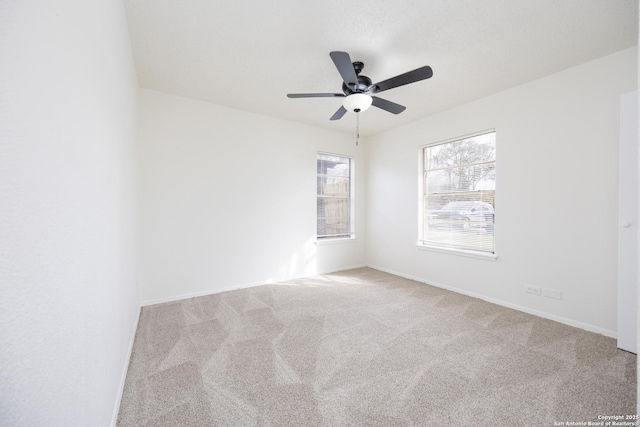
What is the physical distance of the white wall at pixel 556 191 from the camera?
8.08ft

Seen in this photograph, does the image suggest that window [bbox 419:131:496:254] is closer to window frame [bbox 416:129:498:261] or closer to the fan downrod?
window frame [bbox 416:129:498:261]

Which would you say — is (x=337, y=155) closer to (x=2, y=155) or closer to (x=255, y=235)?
(x=255, y=235)

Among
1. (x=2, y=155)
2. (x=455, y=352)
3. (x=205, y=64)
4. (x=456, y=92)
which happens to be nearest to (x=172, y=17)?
(x=205, y=64)

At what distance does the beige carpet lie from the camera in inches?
59.7

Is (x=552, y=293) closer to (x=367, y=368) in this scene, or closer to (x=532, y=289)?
(x=532, y=289)

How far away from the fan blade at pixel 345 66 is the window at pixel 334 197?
2482mm

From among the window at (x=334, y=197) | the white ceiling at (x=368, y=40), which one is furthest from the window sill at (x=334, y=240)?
the white ceiling at (x=368, y=40)

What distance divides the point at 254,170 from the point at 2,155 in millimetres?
3557

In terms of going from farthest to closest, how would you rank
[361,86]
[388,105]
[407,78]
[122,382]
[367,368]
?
[388,105] → [361,86] → [407,78] → [367,368] → [122,382]

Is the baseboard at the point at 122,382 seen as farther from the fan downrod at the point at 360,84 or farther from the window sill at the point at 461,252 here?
the window sill at the point at 461,252

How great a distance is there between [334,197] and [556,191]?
10.4 feet

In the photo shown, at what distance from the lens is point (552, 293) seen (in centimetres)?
280

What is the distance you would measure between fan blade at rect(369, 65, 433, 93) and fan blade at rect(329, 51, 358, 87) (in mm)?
253

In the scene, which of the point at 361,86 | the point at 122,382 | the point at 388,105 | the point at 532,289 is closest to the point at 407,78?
the point at 361,86
